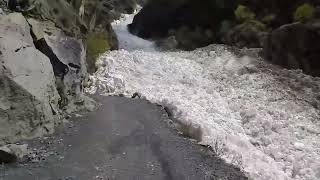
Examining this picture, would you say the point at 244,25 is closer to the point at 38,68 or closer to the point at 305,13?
the point at 305,13

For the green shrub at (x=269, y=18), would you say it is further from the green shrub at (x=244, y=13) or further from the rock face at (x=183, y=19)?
the rock face at (x=183, y=19)

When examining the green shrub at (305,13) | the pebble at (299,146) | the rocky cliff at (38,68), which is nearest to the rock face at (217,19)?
the green shrub at (305,13)

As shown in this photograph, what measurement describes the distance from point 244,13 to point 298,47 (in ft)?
26.8

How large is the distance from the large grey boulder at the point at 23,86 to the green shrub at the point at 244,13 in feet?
56.5

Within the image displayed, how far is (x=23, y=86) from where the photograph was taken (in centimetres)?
1327

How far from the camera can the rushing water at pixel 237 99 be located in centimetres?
1275

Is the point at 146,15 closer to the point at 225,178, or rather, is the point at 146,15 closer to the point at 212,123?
the point at 212,123

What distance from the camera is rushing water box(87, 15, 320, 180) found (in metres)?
12.8

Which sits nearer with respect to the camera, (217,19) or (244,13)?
(244,13)

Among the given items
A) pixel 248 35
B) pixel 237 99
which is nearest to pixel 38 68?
pixel 237 99

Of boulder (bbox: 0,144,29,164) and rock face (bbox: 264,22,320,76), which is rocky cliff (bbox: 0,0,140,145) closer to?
boulder (bbox: 0,144,29,164)

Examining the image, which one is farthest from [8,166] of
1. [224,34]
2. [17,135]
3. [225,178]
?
[224,34]

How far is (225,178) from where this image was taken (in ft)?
38.1

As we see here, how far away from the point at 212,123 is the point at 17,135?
663cm
